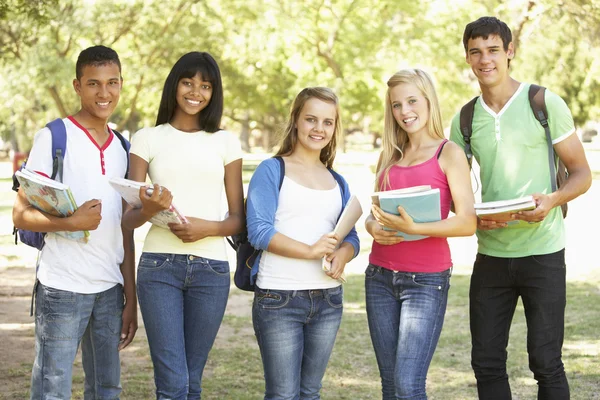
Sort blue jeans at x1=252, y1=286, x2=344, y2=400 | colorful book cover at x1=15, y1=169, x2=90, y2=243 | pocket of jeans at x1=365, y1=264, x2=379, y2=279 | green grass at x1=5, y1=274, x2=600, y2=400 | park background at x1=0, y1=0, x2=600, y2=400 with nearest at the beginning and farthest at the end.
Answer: colorful book cover at x1=15, y1=169, x2=90, y2=243 < blue jeans at x1=252, y1=286, x2=344, y2=400 < pocket of jeans at x1=365, y1=264, x2=379, y2=279 < green grass at x1=5, y1=274, x2=600, y2=400 < park background at x1=0, y1=0, x2=600, y2=400

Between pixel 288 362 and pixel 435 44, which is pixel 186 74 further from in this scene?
pixel 435 44

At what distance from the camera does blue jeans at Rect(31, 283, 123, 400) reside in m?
3.80

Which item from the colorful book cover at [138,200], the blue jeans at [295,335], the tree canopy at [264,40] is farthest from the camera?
the tree canopy at [264,40]

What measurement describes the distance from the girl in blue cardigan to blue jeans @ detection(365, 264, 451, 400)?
0.72 feet

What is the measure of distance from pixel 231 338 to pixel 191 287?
394cm

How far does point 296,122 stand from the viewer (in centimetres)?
422

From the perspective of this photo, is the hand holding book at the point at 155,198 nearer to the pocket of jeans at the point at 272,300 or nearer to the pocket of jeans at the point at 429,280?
the pocket of jeans at the point at 272,300

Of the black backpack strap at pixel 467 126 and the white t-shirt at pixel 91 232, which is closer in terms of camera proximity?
the white t-shirt at pixel 91 232

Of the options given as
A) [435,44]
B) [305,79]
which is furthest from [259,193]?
[305,79]

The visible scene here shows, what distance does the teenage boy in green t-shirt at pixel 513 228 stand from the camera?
4.27 m

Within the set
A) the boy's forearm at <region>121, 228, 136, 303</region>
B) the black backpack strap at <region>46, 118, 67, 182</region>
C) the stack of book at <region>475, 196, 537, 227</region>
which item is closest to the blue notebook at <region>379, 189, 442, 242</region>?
the stack of book at <region>475, 196, 537, 227</region>

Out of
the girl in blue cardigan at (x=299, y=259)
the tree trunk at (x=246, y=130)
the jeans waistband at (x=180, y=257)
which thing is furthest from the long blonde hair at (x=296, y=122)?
the tree trunk at (x=246, y=130)

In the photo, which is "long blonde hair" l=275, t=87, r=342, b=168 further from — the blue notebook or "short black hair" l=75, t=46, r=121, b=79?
"short black hair" l=75, t=46, r=121, b=79

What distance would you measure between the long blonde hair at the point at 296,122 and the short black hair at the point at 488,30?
34.5 inches
